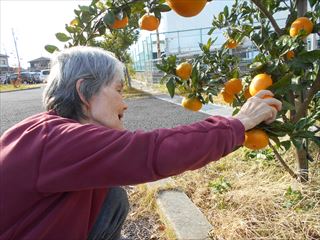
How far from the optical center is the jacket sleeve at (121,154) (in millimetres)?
1216

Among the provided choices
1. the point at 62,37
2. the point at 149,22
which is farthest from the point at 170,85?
the point at 62,37

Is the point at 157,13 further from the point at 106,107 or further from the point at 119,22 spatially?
the point at 106,107

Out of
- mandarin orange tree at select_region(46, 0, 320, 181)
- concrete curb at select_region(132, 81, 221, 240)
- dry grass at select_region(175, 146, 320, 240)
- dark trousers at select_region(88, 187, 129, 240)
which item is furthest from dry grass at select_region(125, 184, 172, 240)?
mandarin orange tree at select_region(46, 0, 320, 181)

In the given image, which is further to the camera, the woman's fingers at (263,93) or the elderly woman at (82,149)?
the woman's fingers at (263,93)

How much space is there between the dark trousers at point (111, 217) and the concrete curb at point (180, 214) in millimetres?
549

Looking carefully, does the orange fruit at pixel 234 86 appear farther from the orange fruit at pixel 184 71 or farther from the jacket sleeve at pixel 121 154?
the jacket sleeve at pixel 121 154

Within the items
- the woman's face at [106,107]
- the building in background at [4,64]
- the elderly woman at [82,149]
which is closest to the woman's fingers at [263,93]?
the elderly woman at [82,149]

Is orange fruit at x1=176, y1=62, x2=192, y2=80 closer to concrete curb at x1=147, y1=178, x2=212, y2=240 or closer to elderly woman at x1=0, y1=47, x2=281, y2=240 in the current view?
elderly woman at x1=0, y1=47, x2=281, y2=240

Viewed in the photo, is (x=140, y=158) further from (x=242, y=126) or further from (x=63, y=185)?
(x=242, y=126)

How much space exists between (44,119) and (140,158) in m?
0.43

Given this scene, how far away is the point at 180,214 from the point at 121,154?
1558 millimetres

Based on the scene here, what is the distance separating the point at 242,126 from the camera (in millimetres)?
1309

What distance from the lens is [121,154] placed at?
3.99 feet

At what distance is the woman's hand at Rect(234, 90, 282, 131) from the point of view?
134 centimetres
